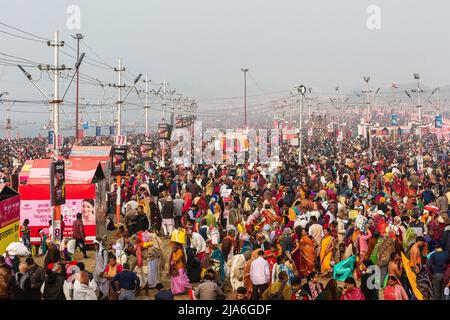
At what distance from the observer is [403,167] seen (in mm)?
27953

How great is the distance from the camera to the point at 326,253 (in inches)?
522

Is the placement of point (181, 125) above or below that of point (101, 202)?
above

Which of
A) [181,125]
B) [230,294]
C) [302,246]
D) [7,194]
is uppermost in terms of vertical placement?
[181,125]

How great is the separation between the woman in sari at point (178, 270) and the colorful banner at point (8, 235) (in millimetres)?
3744

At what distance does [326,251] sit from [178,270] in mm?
3141

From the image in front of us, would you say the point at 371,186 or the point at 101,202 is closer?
the point at 101,202

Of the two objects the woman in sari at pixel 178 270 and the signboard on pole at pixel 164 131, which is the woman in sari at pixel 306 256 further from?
the signboard on pole at pixel 164 131

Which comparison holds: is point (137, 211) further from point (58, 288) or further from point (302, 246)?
point (58, 288)

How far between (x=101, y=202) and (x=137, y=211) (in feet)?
5.31

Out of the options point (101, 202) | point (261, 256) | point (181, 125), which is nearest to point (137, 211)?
point (101, 202)

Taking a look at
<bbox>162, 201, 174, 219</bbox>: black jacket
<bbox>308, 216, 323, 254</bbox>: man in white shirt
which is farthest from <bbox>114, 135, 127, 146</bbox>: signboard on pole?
<bbox>308, 216, 323, 254</bbox>: man in white shirt

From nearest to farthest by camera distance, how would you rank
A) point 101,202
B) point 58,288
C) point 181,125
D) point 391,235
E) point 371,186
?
1. point 58,288
2. point 391,235
3. point 101,202
4. point 371,186
5. point 181,125

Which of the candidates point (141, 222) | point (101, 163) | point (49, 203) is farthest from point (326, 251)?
point (101, 163)

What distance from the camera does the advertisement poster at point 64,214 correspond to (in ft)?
54.8
